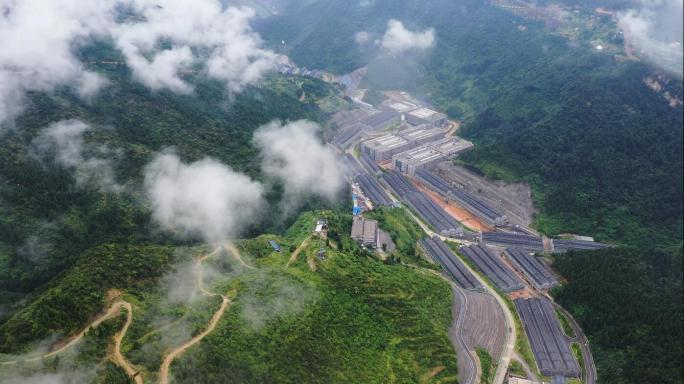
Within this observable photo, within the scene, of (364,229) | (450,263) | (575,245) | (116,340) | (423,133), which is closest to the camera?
(116,340)

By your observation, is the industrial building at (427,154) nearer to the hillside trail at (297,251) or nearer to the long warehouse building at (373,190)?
the long warehouse building at (373,190)

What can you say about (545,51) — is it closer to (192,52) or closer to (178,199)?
(192,52)

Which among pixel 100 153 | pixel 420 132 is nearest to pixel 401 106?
pixel 420 132

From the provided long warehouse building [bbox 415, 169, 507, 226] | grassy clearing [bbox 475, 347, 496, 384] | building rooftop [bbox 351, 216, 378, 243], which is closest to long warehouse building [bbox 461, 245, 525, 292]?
long warehouse building [bbox 415, 169, 507, 226]

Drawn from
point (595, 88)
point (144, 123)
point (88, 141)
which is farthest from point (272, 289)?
point (595, 88)

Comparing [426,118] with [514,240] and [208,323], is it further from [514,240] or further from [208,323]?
[208,323]

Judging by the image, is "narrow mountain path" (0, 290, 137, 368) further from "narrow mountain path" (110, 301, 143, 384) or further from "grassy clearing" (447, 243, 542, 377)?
"grassy clearing" (447, 243, 542, 377)
